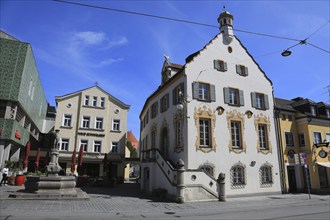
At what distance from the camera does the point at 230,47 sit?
74.2 ft

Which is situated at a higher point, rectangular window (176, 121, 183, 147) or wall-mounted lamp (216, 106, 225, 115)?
wall-mounted lamp (216, 106, 225, 115)

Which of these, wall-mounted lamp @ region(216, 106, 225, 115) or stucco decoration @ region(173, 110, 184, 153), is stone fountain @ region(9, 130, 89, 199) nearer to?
stucco decoration @ region(173, 110, 184, 153)

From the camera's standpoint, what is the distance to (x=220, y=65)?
21672mm

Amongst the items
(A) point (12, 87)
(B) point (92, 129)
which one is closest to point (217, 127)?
(A) point (12, 87)

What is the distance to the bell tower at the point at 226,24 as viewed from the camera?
22.7 m

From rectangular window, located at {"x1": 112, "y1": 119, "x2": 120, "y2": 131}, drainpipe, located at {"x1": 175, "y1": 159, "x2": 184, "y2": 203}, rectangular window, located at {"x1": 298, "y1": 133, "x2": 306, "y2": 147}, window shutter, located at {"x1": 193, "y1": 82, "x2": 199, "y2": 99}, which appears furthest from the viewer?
rectangular window, located at {"x1": 112, "y1": 119, "x2": 120, "y2": 131}

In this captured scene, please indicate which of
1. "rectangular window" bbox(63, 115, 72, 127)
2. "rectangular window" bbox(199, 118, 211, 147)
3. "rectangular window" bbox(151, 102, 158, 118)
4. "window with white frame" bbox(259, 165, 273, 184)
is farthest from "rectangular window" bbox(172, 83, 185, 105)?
"rectangular window" bbox(63, 115, 72, 127)

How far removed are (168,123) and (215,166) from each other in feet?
18.2

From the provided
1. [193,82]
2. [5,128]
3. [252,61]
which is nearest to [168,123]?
Answer: [193,82]

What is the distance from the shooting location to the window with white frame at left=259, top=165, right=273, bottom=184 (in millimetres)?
21188

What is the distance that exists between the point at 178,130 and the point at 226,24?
11.2 metres

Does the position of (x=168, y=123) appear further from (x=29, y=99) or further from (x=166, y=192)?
(x=29, y=99)

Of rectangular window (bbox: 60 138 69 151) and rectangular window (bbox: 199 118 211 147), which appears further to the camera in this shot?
rectangular window (bbox: 60 138 69 151)

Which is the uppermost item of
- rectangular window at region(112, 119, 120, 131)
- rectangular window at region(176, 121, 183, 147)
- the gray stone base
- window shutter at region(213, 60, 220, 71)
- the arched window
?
window shutter at region(213, 60, 220, 71)
